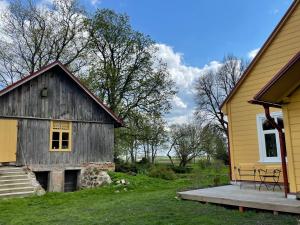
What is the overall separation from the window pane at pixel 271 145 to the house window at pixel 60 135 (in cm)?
1045

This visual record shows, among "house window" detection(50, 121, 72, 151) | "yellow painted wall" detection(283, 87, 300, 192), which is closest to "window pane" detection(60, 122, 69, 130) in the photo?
"house window" detection(50, 121, 72, 151)

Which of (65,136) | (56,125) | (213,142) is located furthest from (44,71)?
(213,142)

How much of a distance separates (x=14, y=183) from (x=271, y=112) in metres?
10.8

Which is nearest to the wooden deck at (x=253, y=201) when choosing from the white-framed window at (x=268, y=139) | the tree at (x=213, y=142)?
the white-framed window at (x=268, y=139)

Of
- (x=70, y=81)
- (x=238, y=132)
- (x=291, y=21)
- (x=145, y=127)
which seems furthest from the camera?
(x=145, y=127)

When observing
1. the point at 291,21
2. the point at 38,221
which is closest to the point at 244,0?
the point at 291,21

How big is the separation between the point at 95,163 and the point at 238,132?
9010 mm

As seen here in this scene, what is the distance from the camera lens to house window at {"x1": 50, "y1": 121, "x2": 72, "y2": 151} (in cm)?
1583

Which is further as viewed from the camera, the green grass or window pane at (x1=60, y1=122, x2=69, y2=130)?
window pane at (x1=60, y1=122, x2=69, y2=130)

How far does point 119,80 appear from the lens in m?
26.4

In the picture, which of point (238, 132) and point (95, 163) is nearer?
point (238, 132)

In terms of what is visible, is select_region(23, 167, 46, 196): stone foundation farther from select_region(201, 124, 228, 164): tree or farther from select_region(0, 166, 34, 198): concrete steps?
select_region(201, 124, 228, 164): tree

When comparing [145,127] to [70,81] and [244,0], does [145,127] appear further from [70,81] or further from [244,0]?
[244,0]

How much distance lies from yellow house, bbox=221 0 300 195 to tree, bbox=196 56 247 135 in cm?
2137
